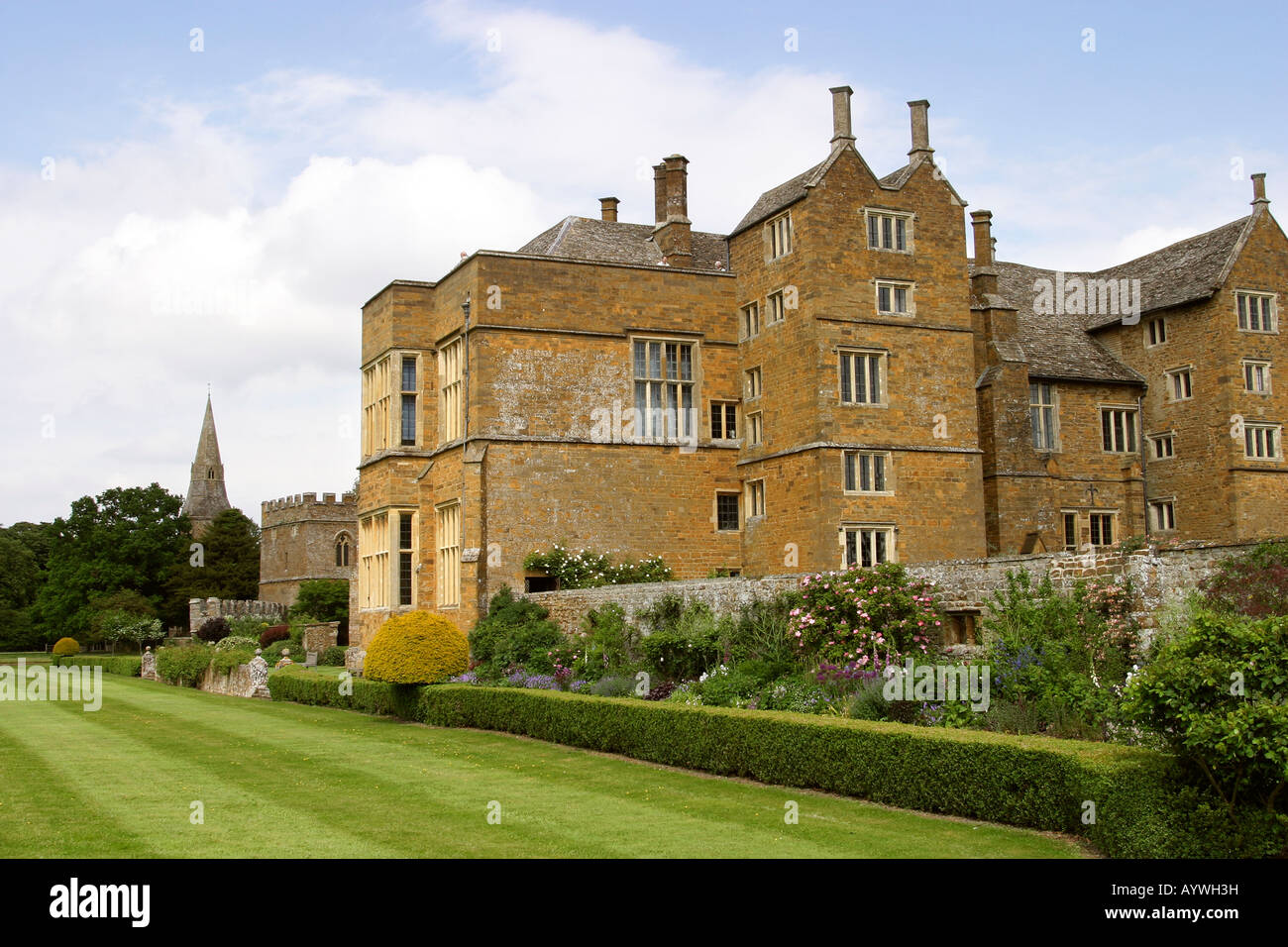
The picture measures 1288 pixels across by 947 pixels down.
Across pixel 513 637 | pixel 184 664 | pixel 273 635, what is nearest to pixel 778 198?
pixel 513 637

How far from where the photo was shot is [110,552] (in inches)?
2832

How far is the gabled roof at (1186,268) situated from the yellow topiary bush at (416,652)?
72.5ft

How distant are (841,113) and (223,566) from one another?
57153mm

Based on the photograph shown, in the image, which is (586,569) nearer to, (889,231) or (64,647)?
(889,231)

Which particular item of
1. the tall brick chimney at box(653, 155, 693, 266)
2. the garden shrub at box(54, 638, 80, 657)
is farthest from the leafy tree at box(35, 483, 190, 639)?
the tall brick chimney at box(653, 155, 693, 266)

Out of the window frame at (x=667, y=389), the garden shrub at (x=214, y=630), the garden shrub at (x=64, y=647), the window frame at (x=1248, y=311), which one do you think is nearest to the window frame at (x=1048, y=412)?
the window frame at (x=1248, y=311)

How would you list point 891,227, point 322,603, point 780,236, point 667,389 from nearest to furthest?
point 891,227 < point 780,236 < point 667,389 < point 322,603

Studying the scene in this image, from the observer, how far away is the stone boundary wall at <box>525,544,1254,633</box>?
44.6 feet

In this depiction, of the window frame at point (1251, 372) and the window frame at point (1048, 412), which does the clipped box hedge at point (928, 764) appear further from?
the window frame at point (1251, 372)

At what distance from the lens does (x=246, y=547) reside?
253 feet

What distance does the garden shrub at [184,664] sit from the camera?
3712 cm

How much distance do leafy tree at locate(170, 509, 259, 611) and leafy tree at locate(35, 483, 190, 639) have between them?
134 cm
